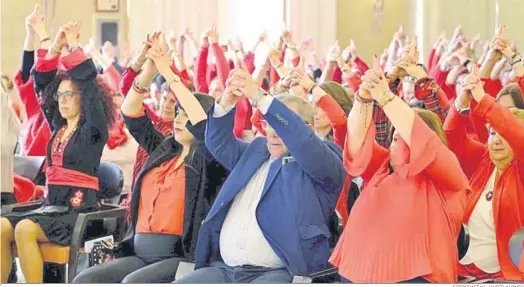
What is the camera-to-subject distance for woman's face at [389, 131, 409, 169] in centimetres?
212

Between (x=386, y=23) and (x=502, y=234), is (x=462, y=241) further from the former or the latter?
(x=386, y=23)

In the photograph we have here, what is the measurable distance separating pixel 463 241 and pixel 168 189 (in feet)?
3.06

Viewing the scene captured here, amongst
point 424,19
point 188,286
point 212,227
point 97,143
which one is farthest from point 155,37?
point 424,19

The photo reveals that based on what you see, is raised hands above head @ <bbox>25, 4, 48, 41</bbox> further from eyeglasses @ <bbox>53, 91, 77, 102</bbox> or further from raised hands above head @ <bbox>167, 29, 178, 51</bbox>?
raised hands above head @ <bbox>167, 29, 178, 51</bbox>

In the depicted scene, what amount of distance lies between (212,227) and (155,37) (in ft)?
2.12

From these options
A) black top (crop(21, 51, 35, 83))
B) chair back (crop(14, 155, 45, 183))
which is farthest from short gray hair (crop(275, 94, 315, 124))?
chair back (crop(14, 155, 45, 183))

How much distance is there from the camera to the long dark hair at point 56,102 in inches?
109

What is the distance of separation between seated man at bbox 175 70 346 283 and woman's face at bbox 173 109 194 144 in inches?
7.5

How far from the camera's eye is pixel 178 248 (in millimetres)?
2555

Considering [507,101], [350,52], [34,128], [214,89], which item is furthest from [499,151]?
[34,128]

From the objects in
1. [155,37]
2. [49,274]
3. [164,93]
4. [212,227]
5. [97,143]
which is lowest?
[49,274]

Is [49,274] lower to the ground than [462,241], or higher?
lower

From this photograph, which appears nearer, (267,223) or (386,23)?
(267,223)

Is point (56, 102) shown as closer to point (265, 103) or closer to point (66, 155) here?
point (66, 155)
